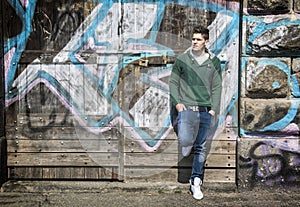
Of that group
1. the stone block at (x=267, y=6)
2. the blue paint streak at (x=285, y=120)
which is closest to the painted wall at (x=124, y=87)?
the blue paint streak at (x=285, y=120)

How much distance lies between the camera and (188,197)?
4.92 meters

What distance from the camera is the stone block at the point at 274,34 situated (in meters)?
4.75

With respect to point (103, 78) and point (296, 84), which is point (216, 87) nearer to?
point (296, 84)

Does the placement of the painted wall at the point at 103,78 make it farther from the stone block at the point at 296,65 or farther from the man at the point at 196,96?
the stone block at the point at 296,65

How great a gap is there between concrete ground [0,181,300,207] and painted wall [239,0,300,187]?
0.17m

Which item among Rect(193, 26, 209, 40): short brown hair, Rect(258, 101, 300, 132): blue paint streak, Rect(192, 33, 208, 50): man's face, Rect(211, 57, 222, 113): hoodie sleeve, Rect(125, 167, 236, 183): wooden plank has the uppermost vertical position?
Rect(193, 26, 209, 40): short brown hair

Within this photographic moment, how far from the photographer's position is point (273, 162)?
490 centimetres

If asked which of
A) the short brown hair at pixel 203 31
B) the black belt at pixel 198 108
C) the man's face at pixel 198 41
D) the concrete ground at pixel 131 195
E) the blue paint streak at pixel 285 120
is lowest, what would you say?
the concrete ground at pixel 131 195

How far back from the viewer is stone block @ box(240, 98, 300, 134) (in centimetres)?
483

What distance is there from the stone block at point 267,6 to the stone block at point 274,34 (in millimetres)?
61

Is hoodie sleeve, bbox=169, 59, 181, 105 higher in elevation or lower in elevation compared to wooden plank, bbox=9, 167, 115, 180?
higher

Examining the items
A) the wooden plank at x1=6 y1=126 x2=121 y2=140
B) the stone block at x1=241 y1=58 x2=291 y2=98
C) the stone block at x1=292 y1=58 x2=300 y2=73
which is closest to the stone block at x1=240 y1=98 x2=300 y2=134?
the stone block at x1=241 y1=58 x2=291 y2=98

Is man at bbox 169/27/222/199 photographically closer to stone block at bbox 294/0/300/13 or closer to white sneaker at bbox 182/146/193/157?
white sneaker at bbox 182/146/193/157

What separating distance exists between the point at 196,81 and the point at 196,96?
0.16m
